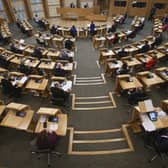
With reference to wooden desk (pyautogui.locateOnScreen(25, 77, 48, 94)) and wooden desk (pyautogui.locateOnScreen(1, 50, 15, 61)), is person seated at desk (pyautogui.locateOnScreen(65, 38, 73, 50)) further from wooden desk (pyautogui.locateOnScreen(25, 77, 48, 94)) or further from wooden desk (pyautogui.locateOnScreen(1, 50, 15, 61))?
wooden desk (pyautogui.locateOnScreen(25, 77, 48, 94))

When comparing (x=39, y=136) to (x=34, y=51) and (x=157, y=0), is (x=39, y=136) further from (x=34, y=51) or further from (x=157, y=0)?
(x=157, y=0)

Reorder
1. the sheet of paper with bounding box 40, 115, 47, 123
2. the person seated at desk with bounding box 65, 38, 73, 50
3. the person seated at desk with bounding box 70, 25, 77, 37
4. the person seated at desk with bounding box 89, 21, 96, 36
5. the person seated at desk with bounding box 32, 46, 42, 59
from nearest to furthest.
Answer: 1. the sheet of paper with bounding box 40, 115, 47, 123
2. the person seated at desk with bounding box 32, 46, 42, 59
3. the person seated at desk with bounding box 65, 38, 73, 50
4. the person seated at desk with bounding box 70, 25, 77, 37
5. the person seated at desk with bounding box 89, 21, 96, 36

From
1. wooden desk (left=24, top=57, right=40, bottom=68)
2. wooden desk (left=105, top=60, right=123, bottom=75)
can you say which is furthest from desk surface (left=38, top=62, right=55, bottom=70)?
wooden desk (left=105, top=60, right=123, bottom=75)

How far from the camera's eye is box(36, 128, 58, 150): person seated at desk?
5.04m

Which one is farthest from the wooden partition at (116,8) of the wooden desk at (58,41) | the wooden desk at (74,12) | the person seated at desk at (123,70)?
the person seated at desk at (123,70)

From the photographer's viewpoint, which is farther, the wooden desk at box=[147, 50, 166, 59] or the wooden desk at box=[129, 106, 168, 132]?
the wooden desk at box=[147, 50, 166, 59]

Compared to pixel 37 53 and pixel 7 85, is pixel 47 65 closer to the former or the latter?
pixel 37 53

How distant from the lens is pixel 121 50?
35.3ft

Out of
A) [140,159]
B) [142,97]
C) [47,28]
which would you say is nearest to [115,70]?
[142,97]

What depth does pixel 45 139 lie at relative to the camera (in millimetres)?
5039

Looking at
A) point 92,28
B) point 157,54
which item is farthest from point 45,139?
point 92,28

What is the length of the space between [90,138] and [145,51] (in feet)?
23.7

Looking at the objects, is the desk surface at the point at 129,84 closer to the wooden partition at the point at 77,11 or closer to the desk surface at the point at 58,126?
the desk surface at the point at 58,126

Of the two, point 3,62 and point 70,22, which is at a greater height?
point 3,62
